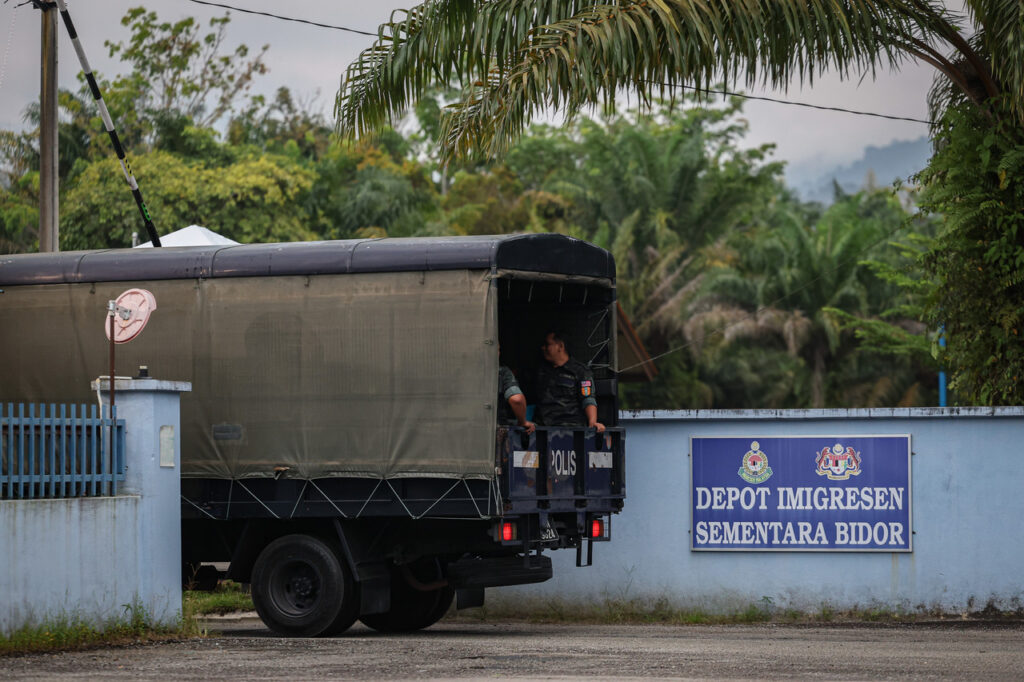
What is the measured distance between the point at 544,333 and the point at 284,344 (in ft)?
9.25

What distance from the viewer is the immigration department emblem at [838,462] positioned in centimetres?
1338

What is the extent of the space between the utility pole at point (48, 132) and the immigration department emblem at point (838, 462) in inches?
349

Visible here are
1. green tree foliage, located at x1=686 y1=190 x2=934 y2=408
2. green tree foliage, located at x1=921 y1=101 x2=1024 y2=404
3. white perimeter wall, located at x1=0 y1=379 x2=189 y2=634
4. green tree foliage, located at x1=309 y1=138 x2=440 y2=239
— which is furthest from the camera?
green tree foliage, located at x1=309 y1=138 x2=440 y2=239

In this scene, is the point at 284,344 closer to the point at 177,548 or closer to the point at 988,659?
the point at 177,548

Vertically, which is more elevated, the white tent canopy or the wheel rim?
the white tent canopy

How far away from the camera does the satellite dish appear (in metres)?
12.1

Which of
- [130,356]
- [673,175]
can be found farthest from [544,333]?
[673,175]

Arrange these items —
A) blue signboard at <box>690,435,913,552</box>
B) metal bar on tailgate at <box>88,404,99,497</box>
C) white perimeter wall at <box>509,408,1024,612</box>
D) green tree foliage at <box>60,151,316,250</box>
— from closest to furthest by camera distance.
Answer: metal bar on tailgate at <box>88,404,99,497</box> → white perimeter wall at <box>509,408,1024,612</box> → blue signboard at <box>690,435,913,552</box> → green tree foliage at <box>60,151,316,250</box>

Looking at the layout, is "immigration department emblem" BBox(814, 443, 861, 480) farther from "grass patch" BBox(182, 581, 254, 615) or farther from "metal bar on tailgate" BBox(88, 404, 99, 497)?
"metal bar on tailgate" BBox(88, 404, 99, 497)

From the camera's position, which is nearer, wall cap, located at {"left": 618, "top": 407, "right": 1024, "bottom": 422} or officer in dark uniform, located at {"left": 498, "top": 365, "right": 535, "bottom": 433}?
officer in dark uniform, located at {"left": 498, "top": 365, "right": 535, "bottom": 433}

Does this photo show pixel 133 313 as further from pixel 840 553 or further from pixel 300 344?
pixel 840 553

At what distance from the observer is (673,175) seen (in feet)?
136

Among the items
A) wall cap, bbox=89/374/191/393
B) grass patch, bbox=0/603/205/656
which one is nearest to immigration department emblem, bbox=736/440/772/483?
grass patch, bbox=0/603/205/656

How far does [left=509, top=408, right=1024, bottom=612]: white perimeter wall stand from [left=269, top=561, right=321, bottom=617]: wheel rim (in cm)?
268
